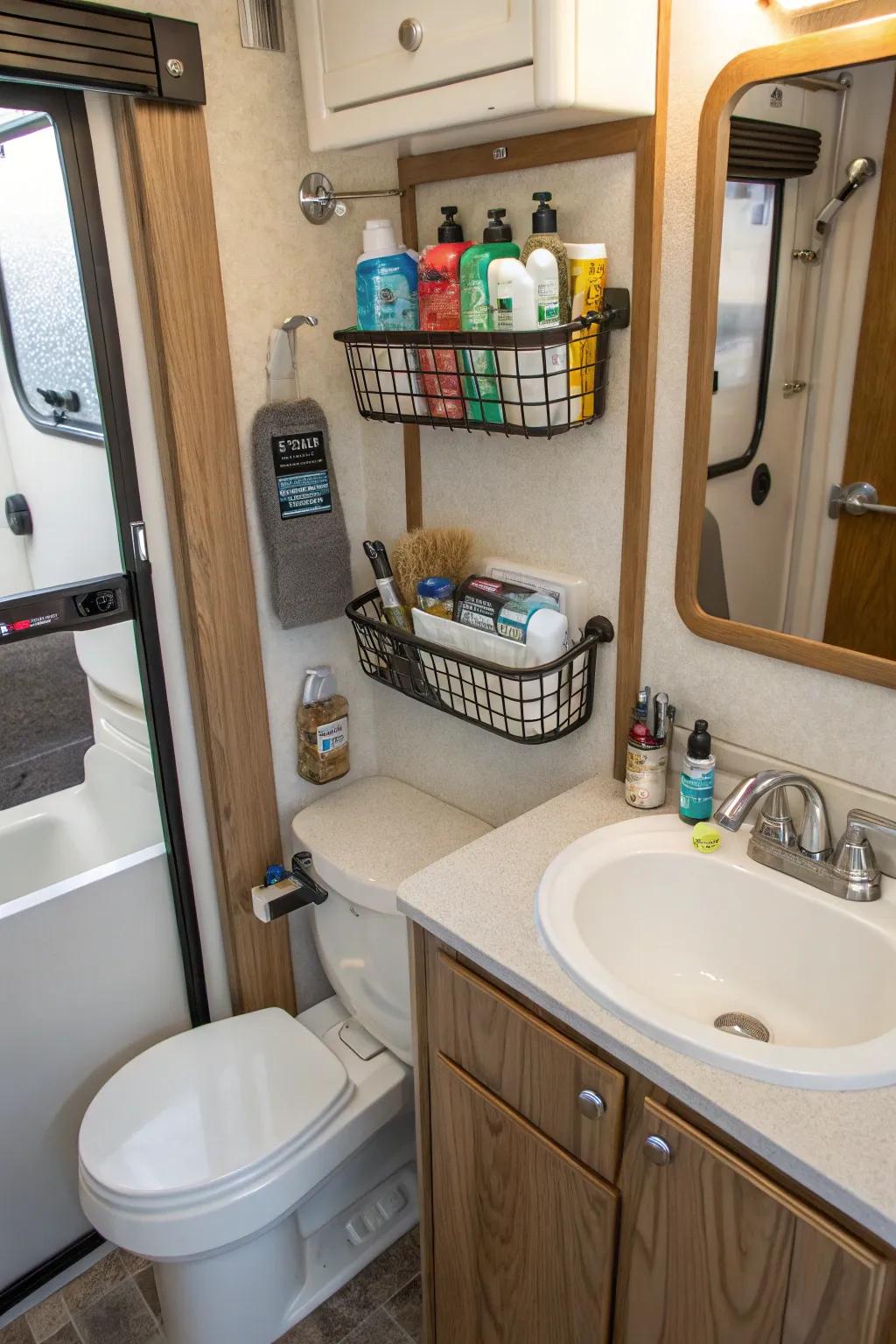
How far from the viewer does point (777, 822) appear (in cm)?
123

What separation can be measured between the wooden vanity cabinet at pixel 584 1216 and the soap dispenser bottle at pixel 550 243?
0.84m

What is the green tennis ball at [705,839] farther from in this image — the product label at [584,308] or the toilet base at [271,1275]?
the toilet base at [271,1275]

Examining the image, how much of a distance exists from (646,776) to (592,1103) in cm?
46

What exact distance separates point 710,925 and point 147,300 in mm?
1174

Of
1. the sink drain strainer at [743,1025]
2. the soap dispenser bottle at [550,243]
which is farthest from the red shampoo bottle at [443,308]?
the sink drain strainer at [743,1025]

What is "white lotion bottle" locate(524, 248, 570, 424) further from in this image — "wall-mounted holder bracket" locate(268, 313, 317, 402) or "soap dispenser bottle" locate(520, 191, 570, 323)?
"wall-mounted holder bracket" locate(268, 313, 317, 402)

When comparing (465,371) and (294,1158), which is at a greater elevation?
(465,371)

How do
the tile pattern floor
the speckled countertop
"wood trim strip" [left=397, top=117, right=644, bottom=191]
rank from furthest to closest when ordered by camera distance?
the tile pattern floor < "wood trim strip" [left=397, top=117, right=644, bottom=191] < the speckled countertop

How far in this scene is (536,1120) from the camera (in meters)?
1.18

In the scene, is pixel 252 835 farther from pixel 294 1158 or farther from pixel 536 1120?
pixel 536 1120

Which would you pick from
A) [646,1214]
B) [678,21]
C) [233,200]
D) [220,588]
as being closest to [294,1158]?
[646,1214]

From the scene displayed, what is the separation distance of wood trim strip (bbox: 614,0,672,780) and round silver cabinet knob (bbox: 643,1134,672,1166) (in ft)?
1.90

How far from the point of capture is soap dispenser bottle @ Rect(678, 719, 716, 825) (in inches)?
Result: 50.8

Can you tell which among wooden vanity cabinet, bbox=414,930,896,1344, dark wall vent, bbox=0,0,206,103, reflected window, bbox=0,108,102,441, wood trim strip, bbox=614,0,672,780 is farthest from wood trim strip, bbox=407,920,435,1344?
dark wall vent, bbox=0,0,206,103
